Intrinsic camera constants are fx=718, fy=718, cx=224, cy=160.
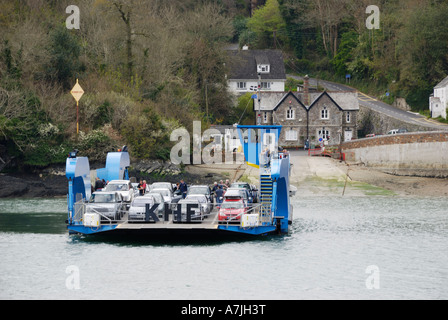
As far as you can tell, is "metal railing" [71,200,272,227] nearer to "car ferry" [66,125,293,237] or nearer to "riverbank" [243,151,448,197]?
"car ferry" [66,125,293,237]

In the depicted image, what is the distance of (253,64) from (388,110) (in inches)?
857

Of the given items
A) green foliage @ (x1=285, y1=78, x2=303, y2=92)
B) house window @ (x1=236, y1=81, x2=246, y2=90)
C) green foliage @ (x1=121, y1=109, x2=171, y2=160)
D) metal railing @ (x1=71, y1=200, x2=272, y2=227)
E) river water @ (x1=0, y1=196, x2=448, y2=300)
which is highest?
green foliage @ (x1=285, y1=78, x2=303, y2=92)

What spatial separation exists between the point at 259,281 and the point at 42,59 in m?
45.6

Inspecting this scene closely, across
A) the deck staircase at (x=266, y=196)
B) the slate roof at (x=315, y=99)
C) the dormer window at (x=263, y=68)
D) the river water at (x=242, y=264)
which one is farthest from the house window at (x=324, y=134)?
the deck staircase at (x=266, y=196)

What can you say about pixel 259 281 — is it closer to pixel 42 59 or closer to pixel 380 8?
pixel 42 59

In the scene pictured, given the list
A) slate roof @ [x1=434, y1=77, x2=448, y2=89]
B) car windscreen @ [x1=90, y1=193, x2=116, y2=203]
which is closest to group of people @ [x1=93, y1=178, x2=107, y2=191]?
car windscreen @ [x1=90, y1=193, x2=116, y2=203]

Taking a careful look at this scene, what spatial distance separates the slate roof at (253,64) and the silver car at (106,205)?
209 feet

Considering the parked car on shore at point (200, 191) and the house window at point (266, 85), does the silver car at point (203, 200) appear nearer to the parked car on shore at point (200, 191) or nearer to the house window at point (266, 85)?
the parked car on shore at point (200, 191)

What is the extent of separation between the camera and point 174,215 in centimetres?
3466

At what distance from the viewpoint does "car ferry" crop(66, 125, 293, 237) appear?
3431 centimetres

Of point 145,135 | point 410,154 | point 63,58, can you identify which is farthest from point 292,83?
point 63,58

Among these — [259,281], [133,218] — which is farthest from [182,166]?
[259,281]

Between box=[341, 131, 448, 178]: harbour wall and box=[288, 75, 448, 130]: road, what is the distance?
391 inches
